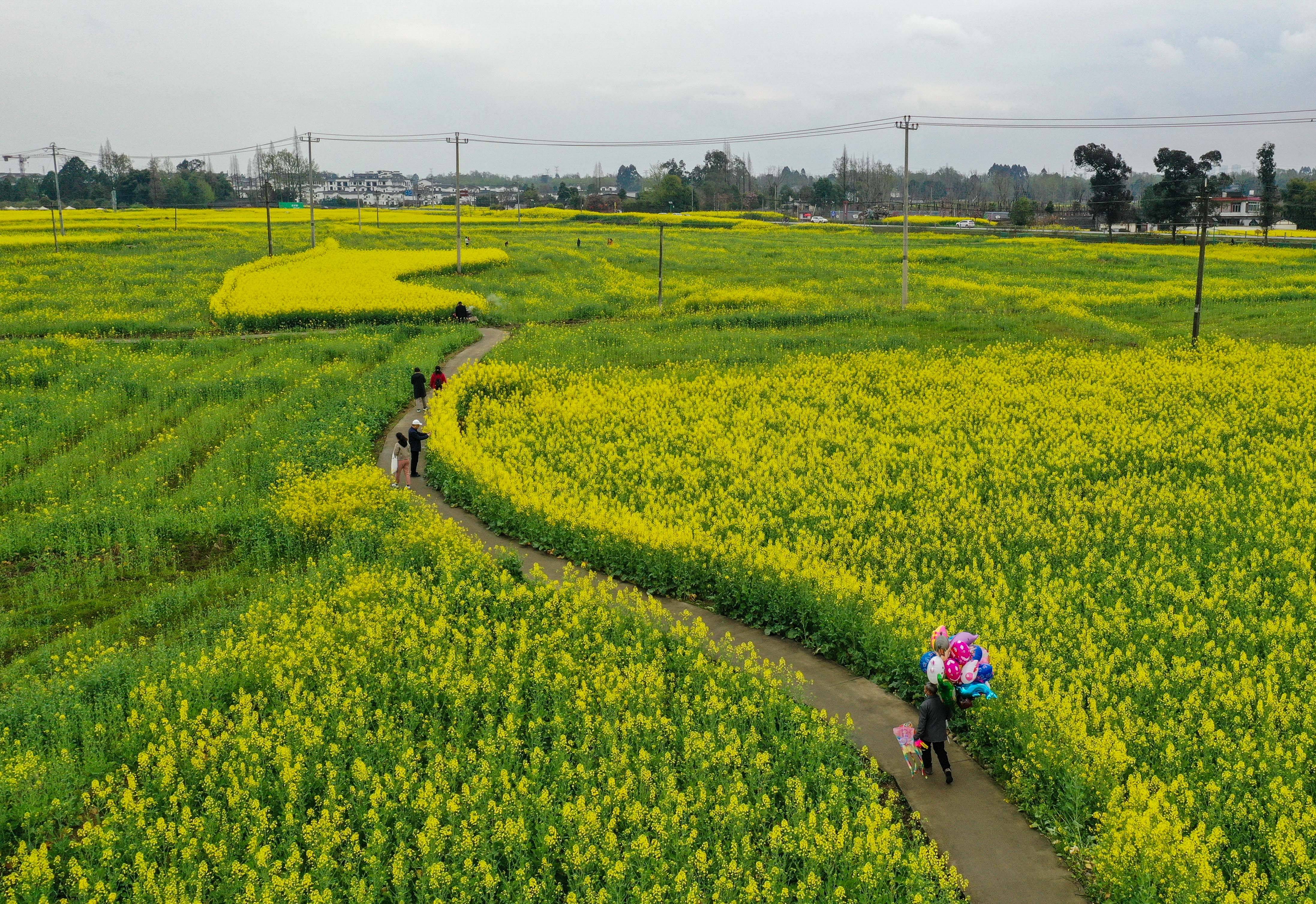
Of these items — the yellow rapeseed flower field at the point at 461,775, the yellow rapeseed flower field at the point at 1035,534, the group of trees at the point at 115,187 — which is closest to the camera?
the yellow rapeseed flower field at the point at 461,775

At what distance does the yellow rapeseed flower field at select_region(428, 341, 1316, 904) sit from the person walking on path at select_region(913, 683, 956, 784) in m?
0.61

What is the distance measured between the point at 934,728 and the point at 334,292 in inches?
1453

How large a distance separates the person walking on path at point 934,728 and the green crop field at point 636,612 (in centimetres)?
63

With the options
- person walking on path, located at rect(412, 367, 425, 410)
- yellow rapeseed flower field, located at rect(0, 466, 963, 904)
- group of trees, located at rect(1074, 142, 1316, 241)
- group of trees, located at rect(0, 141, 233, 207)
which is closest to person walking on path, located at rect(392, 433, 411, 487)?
person walking on path, located at rect(412, 367, 425, 410)

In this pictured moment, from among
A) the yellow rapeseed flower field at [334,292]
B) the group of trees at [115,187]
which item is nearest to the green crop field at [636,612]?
the yellow rapeseed flower field at [334,292]

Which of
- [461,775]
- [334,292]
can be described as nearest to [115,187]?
[334,292]

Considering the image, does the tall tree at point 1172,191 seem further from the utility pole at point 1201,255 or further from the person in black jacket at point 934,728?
the person in black jacket at point 934,728

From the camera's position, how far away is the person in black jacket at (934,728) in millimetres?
9852

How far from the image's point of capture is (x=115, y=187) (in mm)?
133125

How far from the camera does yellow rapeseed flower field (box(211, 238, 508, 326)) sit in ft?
125

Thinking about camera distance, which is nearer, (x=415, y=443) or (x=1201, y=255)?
(x=415, y=443)

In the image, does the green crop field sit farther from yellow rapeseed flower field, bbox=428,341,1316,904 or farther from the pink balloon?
the pink balloon

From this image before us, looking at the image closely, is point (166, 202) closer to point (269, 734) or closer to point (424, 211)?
point (424, 211)

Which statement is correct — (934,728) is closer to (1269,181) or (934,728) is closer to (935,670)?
(935,670)
